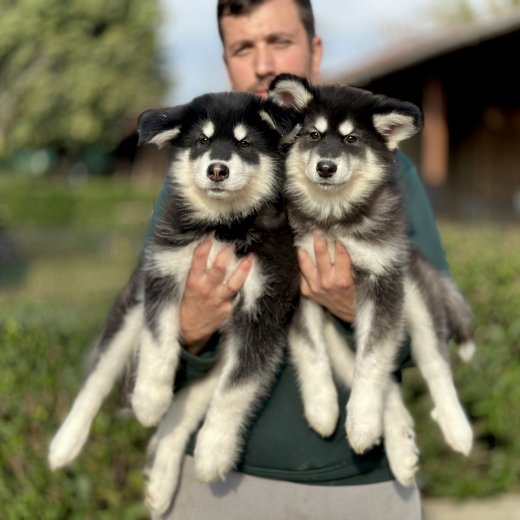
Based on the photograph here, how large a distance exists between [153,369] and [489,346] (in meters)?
3.34

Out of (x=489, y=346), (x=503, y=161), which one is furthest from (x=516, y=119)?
(x=489, y=346)

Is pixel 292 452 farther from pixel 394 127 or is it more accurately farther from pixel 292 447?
pixel 394 127

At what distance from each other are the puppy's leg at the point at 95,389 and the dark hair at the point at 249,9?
4.05 feet

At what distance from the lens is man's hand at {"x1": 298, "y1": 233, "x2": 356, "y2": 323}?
10.00 ft

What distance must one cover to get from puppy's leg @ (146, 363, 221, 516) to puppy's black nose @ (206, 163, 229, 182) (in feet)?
2.43

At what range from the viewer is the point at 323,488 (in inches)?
114

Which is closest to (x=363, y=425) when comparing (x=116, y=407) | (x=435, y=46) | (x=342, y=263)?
(x=342, y=263)

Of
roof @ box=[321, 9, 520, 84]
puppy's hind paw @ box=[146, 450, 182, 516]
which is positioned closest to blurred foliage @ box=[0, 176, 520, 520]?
puppy's hind paw @ box=[146, 450, 182, 516]

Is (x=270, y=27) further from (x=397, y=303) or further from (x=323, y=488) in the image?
(x=323, y=488)

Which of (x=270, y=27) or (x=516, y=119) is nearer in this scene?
(x=270, y=27)

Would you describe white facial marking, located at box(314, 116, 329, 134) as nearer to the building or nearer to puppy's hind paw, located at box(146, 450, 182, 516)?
puppy's hind paw, located at box(146, 450, 182, 516)

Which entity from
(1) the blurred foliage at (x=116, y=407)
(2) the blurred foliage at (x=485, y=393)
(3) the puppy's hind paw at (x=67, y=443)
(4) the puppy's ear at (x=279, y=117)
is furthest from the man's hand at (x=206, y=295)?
(2) the blurred foliage at (x=485, y=393)

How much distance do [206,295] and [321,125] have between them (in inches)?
30.4

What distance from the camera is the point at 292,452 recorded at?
115 inches
